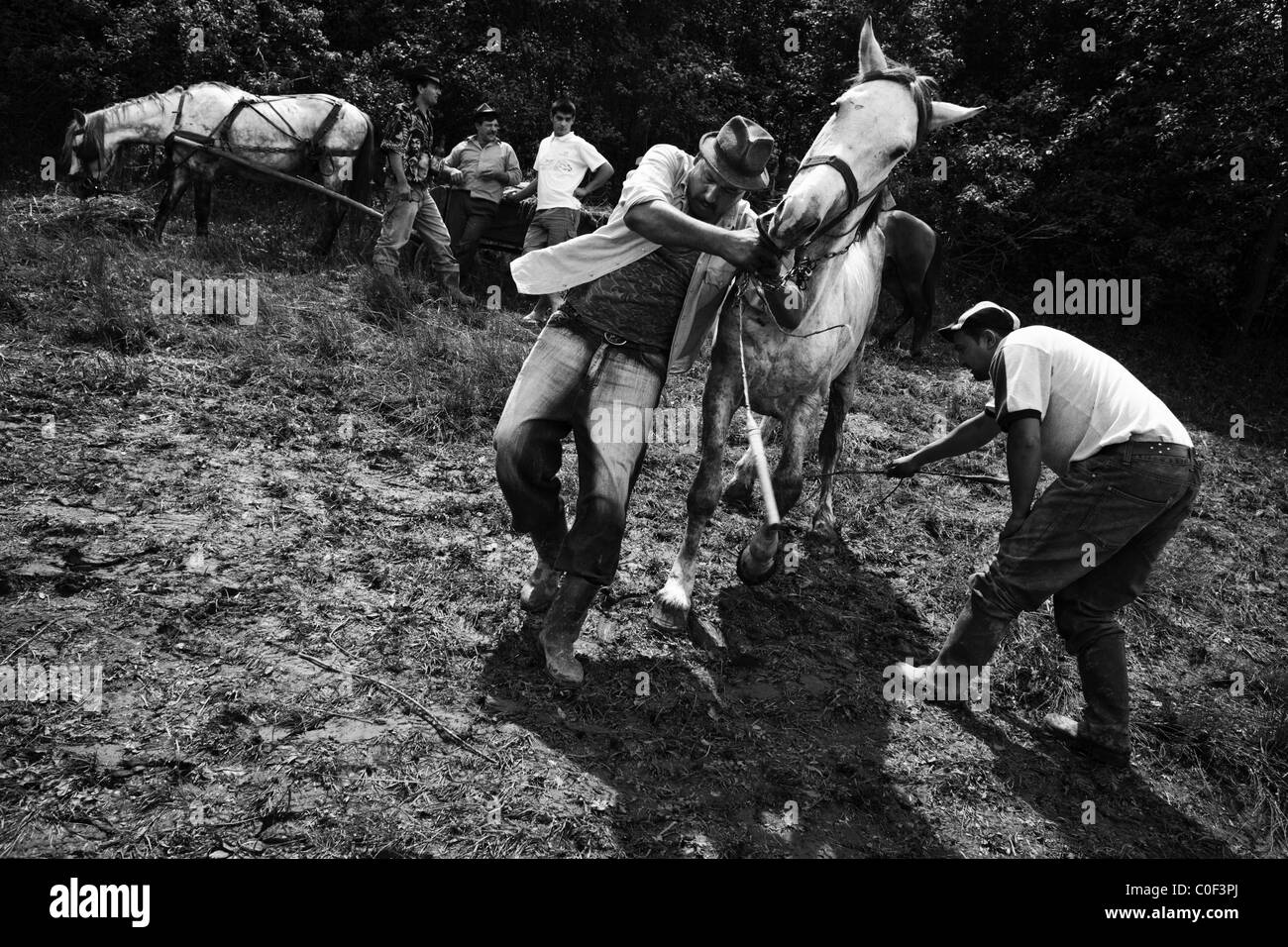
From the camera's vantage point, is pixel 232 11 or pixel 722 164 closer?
pixel 722 164

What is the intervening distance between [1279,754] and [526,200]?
808 cm

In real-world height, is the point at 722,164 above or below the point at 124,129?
below

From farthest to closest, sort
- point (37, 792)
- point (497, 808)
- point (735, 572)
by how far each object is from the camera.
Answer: point (735, 572), point (497, 808), point (37, 792)

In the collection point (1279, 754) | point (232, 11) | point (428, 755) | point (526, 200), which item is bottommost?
point (1279, 754)

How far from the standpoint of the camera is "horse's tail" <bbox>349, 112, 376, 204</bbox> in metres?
9.98

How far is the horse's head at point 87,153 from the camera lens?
30.0ft

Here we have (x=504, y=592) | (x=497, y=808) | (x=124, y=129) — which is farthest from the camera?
(x=124, y=129)

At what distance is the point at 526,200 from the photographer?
9.38 metres

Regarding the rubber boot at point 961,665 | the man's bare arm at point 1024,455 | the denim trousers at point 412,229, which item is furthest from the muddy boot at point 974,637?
the denim trousers at point 412,229

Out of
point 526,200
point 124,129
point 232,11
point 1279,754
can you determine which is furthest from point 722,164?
point 232,11

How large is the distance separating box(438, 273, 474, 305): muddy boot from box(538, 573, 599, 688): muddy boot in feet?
17.0

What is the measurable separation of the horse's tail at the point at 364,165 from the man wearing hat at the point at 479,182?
140 cm

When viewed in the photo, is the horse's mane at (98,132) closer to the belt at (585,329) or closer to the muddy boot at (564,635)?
the belt at (585,329)
